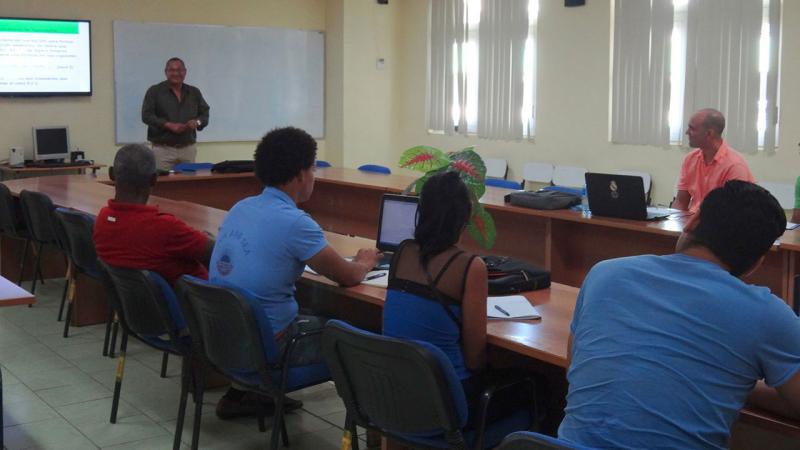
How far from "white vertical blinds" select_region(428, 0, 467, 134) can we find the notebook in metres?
6.53

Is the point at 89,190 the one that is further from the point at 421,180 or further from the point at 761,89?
the point at 761,89

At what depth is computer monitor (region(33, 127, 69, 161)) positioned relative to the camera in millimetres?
8156

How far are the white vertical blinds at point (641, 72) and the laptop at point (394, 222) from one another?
172 inches

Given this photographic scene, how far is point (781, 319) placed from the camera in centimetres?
172

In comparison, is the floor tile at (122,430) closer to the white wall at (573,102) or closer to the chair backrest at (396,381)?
the chair backrest at (396,381)

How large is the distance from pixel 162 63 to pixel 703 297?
8.01 meters

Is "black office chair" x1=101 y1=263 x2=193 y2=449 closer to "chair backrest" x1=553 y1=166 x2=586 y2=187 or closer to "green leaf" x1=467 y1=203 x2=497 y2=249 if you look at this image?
"green leaf" x1=467 y1=203 x2=497 y2=249

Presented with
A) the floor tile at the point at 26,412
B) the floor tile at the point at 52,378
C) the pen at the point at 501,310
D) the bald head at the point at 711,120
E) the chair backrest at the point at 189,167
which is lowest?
the floor tile at the point at 26,412

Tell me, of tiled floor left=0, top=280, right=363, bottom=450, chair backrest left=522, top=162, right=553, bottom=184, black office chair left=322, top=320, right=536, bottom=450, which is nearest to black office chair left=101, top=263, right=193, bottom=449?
tiled floor left=0, top=280, right=363, bottom=450

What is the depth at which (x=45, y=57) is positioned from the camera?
8.25 m

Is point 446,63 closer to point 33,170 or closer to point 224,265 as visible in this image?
point 33,170

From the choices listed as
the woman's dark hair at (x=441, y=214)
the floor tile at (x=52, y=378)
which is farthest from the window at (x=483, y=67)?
the woman's dark hair at (x=441, y=214)

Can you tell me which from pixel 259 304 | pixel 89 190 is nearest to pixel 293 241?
pixel 259 304

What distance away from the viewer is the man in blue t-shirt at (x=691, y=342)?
1.72 m
